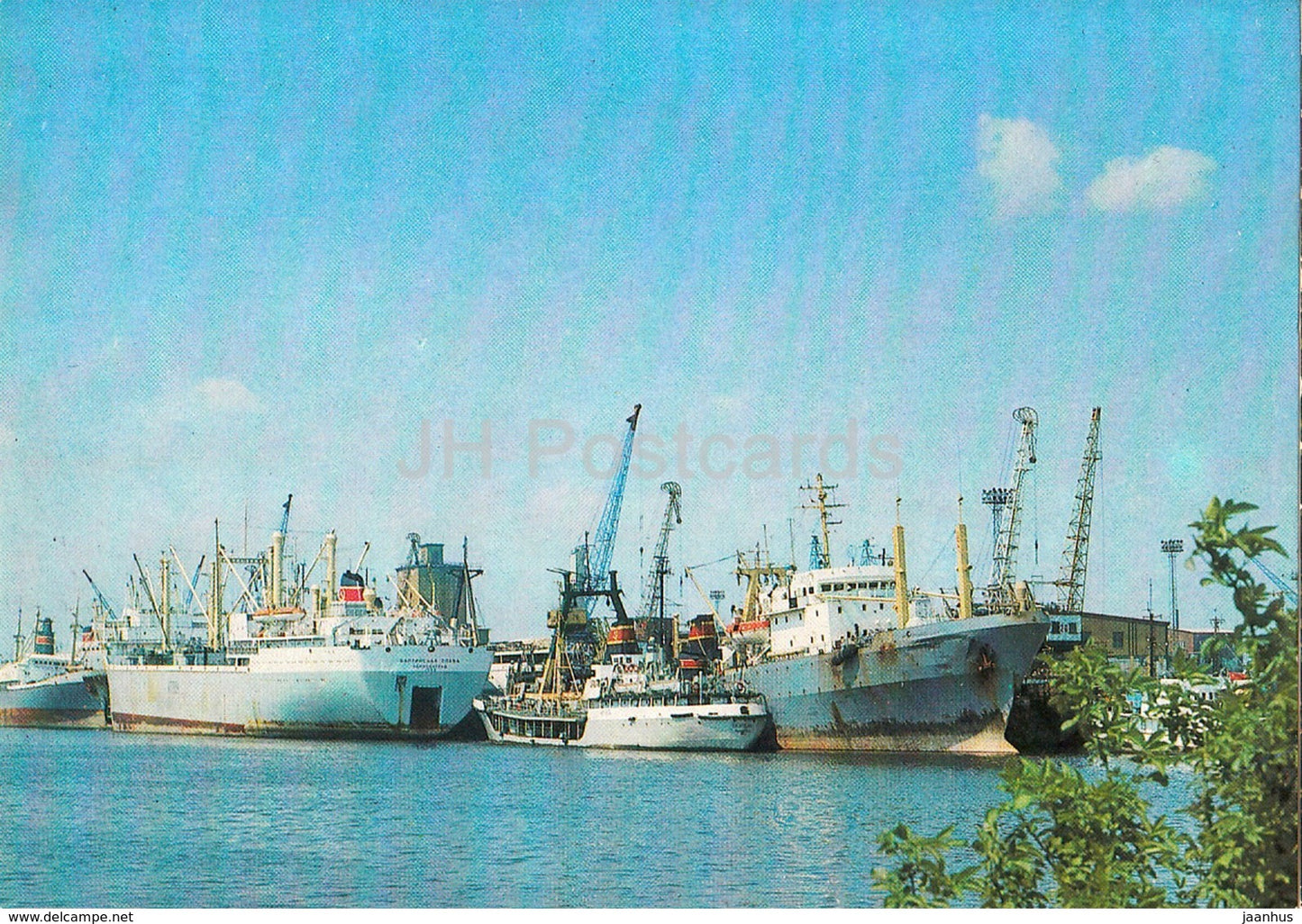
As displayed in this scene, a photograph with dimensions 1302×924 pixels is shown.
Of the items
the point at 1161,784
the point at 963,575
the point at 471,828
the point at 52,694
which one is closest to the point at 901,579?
the point at 963,575

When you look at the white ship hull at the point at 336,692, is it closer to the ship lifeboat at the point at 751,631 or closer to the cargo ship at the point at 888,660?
the ship lifeboat at the point at 751,631

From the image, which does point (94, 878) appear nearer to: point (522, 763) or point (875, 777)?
point (875, 777)

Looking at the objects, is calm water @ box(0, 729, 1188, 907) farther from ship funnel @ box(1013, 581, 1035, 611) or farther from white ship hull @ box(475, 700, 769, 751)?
ship funnel @ box(1013, 581, 1035, 611)

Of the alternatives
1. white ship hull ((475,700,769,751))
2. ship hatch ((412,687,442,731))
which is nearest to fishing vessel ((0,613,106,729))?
ship hatch ((412,687,442,731))

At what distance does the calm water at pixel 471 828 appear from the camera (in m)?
17.4

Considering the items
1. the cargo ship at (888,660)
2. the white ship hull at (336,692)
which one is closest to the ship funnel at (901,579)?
the cargo ship at (888,660)

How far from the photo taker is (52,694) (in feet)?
208

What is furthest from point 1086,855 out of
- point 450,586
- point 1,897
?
point 450,586

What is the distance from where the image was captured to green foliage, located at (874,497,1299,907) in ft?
21.9

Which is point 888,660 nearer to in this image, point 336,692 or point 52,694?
point 336,692

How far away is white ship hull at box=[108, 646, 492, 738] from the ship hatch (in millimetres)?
31

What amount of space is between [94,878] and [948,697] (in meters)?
21.3

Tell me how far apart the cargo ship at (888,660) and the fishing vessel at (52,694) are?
34.8 m

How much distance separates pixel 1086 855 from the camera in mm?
7293
